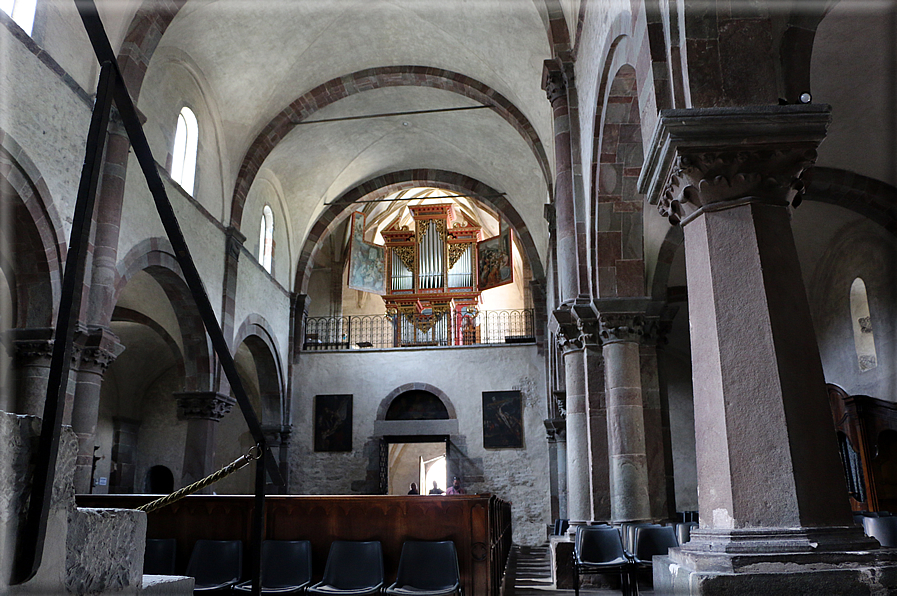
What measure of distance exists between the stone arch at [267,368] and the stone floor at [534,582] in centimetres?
674

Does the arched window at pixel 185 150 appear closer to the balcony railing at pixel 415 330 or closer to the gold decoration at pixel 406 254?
the balcony railing at pixel 415 330

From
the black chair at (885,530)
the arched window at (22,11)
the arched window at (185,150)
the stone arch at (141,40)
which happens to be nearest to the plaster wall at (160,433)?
the arched window at (185,150)

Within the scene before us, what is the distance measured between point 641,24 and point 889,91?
15.3ft

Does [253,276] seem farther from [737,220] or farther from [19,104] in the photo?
Result: [737,220]

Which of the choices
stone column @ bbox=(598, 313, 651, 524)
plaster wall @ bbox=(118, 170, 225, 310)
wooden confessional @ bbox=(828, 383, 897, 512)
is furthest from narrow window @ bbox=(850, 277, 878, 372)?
plaster wall @ bbox=(118, 170, 225, 310)

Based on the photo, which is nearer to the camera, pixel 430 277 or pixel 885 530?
pixel 885 530

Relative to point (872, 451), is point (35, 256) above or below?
above

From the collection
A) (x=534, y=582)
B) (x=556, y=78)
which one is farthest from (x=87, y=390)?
(x=556, y=78)

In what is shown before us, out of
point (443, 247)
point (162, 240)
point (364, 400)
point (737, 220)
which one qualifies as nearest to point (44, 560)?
point (737, 220)

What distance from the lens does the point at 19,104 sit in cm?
779

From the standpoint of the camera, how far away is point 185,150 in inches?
482

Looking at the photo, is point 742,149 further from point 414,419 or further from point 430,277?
point 430,277

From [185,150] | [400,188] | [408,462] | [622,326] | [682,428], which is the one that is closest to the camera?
[622,326]

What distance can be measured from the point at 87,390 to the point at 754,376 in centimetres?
784
